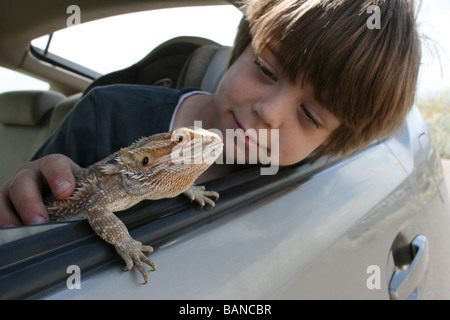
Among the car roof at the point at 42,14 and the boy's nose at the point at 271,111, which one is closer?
the boy's nose at the point at 271,111

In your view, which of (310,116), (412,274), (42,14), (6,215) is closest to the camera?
(6,215)

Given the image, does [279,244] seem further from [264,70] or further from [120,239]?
[264,70]

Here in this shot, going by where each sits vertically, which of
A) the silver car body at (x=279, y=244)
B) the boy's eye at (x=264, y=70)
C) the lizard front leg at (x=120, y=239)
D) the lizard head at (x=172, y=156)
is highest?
the boy's eye at (x=264, y=70)

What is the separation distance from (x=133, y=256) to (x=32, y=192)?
543 millimetres

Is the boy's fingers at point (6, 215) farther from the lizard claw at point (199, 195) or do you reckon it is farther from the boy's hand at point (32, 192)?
the lizard claw at point (199, 195)

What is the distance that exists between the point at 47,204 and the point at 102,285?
2.13 feet

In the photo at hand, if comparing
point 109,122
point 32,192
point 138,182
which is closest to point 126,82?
point 109,122

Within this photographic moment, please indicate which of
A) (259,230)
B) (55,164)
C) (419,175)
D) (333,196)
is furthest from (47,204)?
(419,175)

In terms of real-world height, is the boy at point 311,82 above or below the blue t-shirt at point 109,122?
above

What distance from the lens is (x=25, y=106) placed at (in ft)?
13.9

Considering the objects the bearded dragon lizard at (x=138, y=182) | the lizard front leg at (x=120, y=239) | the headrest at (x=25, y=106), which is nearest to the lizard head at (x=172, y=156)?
the bearded dragon lizard at (x=138, y=182)

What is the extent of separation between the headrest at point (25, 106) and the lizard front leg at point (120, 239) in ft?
12.7

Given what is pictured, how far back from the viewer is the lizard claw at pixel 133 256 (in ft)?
3.00

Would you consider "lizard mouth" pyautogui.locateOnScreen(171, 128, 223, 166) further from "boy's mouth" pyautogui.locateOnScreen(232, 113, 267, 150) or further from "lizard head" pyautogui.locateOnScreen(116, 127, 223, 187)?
"boy's mouth" pyautogui.locateOnScreen(232, 113, 267, 150)
